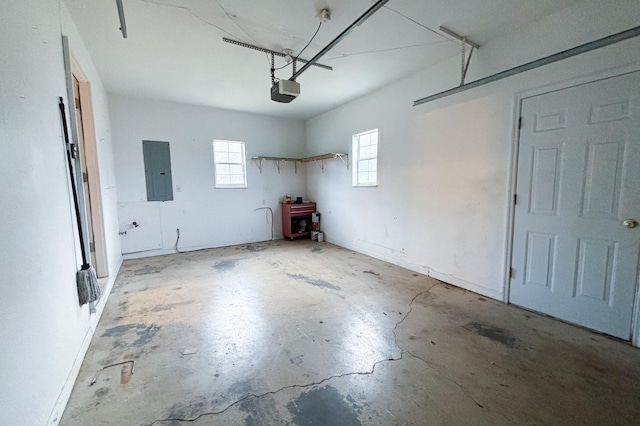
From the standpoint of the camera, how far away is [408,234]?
13.5ft

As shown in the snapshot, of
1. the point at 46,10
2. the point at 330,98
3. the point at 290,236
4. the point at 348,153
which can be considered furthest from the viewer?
the point at 290,236

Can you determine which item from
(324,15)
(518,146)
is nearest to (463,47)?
→ (518,146)

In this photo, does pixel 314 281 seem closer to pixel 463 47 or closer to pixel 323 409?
pixel 323 409

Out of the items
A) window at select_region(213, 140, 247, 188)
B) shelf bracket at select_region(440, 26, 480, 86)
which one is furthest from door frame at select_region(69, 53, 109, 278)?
shelf bracket at select_region(440, 26, 480, 86)

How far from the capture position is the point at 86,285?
7.04 ft

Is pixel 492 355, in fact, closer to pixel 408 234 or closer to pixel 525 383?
pixel 525 383

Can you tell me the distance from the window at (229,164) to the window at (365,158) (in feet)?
8.29

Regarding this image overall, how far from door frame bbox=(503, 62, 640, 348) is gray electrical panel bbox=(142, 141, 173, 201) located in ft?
18.1

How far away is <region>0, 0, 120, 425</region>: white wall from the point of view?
3.98ft

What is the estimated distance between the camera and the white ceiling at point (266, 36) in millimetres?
2350

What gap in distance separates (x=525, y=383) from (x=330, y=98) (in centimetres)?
468

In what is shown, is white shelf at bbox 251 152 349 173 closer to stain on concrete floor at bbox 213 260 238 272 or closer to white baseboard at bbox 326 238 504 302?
white baseboard at bbox 326 238 504 302

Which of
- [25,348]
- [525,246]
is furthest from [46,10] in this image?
[525,246]

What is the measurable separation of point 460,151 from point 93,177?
15.0ft
